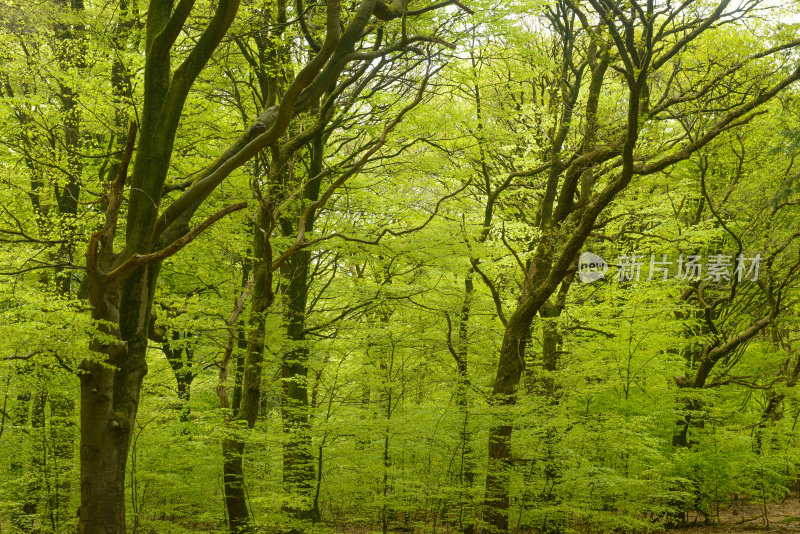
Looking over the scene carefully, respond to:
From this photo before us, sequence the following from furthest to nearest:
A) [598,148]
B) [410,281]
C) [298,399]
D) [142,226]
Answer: [410,281]
[298,399]
[598,148]
[142,226]

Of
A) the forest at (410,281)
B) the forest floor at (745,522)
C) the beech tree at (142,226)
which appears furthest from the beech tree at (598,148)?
the forest floor at (745,522)

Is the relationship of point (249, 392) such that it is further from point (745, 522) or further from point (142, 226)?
point (745, 522)

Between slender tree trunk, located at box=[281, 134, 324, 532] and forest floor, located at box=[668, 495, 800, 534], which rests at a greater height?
slender tree trunk, located at box=[281, 134, 324, 532]

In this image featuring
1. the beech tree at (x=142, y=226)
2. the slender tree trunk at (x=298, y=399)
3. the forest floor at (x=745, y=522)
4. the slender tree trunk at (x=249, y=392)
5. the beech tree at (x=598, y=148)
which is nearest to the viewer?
the beech tree at (x=142, y=226)

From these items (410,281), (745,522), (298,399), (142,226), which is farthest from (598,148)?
(745,522)

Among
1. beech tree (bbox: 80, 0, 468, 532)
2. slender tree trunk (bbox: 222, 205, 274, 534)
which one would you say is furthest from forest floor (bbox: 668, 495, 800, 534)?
beech tree (bbox: 80, 0, 468, 532)

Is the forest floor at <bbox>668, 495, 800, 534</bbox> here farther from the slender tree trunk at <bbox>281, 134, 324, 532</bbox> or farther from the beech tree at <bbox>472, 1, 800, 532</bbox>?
the slender tree trunk at <bbox>281, 134, 324, 532</bbox>

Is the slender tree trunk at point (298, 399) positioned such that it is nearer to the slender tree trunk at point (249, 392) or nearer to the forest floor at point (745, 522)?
the slender tree trunk at point (249, 392)

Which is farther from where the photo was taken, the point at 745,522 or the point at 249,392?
the point at 745,522

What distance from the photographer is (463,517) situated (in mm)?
8352

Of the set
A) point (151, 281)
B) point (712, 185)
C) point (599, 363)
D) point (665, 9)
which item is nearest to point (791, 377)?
point (599, 363)

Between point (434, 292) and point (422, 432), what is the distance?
259 cm

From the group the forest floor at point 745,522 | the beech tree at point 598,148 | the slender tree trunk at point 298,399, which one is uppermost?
the beech tree at point 598,148

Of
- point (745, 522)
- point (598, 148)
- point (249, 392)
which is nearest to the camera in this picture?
point (598, 148)
